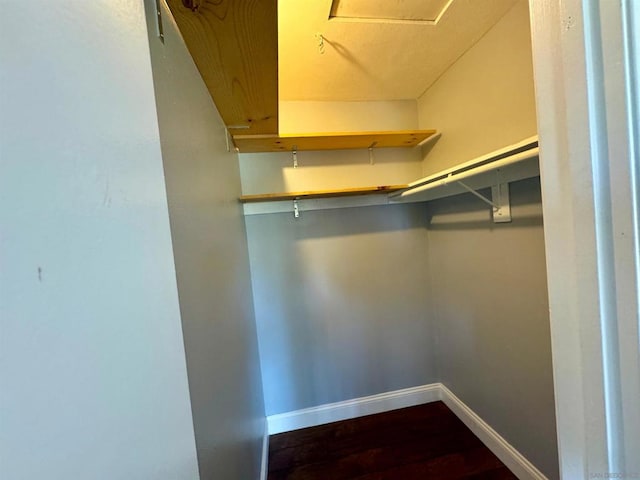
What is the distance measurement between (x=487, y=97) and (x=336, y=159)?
0.91 m

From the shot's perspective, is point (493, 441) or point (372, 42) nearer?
point (372, 42)

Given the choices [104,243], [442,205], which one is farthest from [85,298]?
[442,205]

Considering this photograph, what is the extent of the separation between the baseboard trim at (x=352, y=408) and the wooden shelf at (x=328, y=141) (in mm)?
1789

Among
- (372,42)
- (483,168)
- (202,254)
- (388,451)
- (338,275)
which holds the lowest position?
(388,451)

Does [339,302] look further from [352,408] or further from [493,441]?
[493,441]

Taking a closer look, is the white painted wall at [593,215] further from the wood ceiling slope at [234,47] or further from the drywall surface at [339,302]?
the drywall surface at [339,302]

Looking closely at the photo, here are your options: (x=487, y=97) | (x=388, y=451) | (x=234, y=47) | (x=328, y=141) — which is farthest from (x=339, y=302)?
(x=234, y=47)

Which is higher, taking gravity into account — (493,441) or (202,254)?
(202,254)

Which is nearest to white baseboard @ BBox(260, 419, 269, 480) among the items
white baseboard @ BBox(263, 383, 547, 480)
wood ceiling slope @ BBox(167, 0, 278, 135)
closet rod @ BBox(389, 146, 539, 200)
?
white baseboard @ BBox(263, 383, 547, 480)

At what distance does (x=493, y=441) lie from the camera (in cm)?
157

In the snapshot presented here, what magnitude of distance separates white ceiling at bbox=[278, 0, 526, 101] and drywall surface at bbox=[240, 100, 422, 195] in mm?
110

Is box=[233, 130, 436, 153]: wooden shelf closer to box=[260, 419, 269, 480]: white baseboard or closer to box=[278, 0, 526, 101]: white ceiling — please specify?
box=[278, 0, 526, 101]: white ceiling

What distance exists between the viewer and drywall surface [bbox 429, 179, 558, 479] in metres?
1.24

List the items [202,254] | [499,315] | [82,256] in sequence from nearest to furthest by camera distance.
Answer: [82,256], [202,254], [499,315]
